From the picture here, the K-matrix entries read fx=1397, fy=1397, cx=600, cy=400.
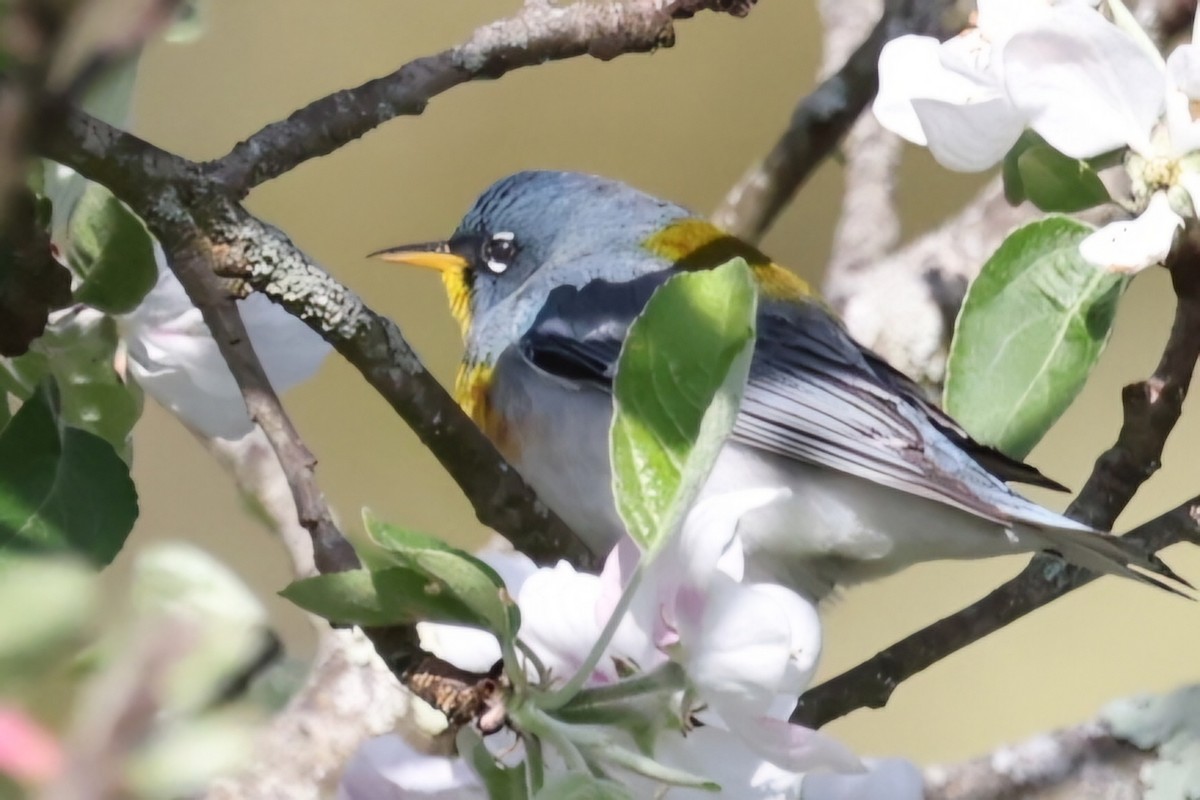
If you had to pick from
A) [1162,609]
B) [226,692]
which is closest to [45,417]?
[226,692]

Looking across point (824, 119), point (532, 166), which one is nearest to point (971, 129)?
point (824, 119)

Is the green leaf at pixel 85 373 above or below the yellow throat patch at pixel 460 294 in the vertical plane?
below

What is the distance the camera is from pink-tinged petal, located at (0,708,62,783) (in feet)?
0.61

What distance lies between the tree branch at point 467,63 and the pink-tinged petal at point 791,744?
0.28 metres

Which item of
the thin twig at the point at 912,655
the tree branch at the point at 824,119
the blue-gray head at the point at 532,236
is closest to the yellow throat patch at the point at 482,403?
the blue-gray head at the point at 532,236

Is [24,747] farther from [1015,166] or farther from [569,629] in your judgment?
[1015,166]

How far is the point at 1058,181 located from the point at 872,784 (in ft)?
1.03

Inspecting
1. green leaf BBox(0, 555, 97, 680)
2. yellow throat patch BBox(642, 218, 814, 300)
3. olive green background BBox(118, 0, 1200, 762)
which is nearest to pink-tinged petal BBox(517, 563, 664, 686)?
green leaf BBox(0, 555, 97, 680)

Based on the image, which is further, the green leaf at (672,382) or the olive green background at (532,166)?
the olive green background at (532,166)

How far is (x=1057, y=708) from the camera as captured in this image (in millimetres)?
2121

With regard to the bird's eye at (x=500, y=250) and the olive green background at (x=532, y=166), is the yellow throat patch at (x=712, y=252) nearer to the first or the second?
the bird's eye at (x=500, y=250)

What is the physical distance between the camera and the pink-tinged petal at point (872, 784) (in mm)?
500

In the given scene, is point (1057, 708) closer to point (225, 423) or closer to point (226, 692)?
point (225, 423)

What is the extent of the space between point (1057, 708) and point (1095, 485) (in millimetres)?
1469
